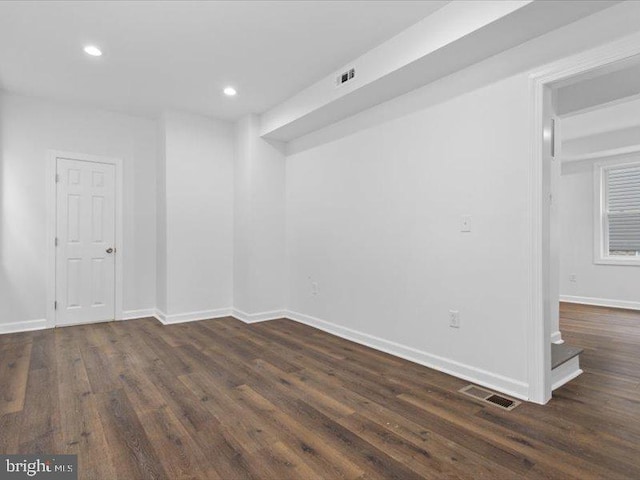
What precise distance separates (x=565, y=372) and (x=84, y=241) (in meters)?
5.22

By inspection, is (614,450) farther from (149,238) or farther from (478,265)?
(149,238)

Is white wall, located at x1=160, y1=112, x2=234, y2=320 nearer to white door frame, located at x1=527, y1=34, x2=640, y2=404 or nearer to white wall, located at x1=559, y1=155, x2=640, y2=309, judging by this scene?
white door frame, located at x1=527, y1=34, x2=640, y2=404

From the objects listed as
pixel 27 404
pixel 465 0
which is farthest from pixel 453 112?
pixel 27 404

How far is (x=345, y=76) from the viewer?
3393mm

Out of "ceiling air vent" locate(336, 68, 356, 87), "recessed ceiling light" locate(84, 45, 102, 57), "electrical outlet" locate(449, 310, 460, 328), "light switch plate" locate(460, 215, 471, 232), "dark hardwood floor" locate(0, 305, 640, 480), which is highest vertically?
"recessed ceiling light" locate(84, 45, 102, 57)

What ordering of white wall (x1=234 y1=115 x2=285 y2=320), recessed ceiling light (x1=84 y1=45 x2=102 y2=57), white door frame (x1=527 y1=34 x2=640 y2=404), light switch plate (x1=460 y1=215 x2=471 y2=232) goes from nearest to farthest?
1. white door frame (x1=527 y1=34 x2=640 y2=404)
2. light switch plate (x1=460 y1=215 x2=471 y2=232)
3. recessed ceiling light (x1=84 y1=45 x2=102 y2=57)
4. white wall (x1=234 y1=115 x2=285 y2=320)

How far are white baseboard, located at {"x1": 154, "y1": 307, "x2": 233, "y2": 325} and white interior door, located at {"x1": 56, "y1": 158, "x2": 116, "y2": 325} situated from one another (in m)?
0.68

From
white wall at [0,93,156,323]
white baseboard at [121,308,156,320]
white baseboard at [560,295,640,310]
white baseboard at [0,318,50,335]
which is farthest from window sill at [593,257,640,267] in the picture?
white baseboard at [0,318,50,335]

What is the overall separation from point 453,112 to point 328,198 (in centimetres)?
175

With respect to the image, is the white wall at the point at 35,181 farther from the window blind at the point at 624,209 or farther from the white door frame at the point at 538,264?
the window blind at the point at 624,209

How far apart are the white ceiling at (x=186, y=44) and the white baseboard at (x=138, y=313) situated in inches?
Result: 106

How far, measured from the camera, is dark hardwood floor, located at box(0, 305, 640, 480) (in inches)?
68.8

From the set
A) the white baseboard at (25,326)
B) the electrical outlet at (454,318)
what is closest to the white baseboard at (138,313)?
the white baseboard at (25,326)

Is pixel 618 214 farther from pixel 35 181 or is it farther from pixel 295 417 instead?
pixel 35 181
